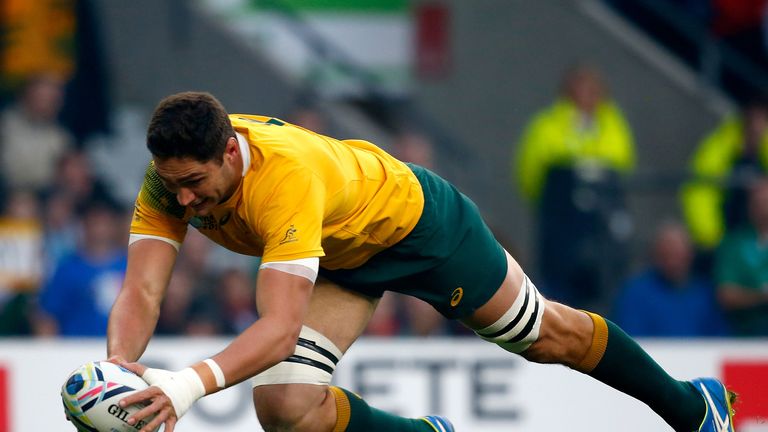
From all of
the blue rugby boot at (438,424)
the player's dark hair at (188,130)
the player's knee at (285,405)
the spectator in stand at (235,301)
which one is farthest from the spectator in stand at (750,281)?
the player's dark hair at (188,130)

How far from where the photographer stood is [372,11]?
39.2 ft

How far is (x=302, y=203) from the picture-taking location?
480cm

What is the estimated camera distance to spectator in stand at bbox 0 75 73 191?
10.3m

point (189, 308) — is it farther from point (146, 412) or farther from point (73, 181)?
point (146, 412)

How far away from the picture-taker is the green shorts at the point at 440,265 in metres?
5.52

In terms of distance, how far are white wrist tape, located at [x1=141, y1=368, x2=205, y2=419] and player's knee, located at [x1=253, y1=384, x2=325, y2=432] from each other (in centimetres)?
89

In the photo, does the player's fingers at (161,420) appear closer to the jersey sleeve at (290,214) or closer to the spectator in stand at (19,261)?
the jersey sleeve at (290,214)

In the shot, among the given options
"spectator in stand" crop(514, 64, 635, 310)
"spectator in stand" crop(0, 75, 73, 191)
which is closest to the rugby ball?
"spectator in stand" crop(514, 64, 635, 310)

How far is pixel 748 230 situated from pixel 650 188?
124 cm

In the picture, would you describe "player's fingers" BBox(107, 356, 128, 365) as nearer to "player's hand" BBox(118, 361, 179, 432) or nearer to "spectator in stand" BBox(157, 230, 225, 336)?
"player's hand" BBox(118, 361, 179, 432)

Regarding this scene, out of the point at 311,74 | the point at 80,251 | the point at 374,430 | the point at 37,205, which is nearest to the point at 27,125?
the point at 37,205

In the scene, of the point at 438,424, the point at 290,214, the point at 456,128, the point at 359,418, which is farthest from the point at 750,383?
the point at 456,128

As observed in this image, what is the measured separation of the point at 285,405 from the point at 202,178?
104 centimetres

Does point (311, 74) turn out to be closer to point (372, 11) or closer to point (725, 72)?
point (372, 11)
